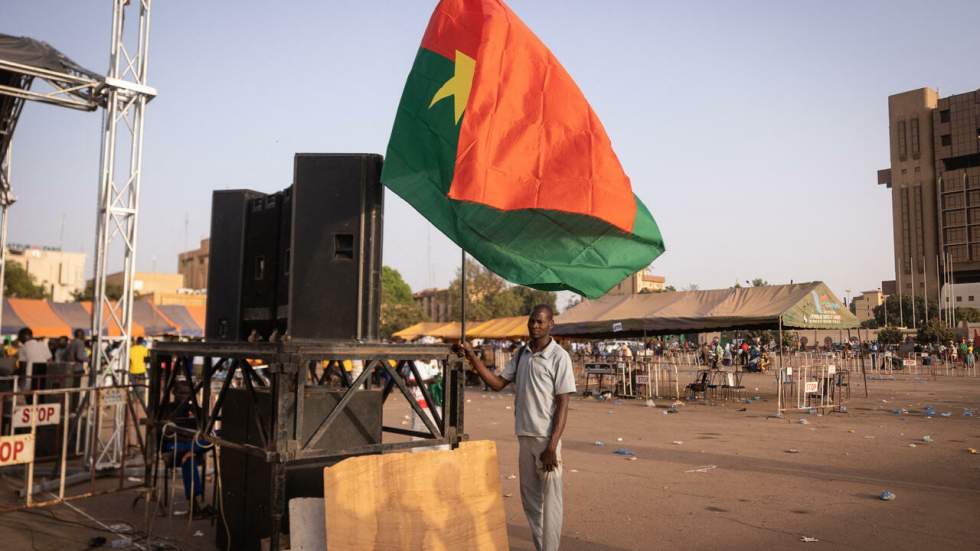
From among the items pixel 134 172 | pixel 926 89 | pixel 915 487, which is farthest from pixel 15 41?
pixel 926 89

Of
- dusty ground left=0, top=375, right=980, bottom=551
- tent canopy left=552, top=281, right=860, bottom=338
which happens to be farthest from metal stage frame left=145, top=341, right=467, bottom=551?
tent canopy left=552, top=281, right=860, bottom=338

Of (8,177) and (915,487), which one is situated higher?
(8,177)

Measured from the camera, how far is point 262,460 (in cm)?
577

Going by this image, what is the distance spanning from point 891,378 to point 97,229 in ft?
104

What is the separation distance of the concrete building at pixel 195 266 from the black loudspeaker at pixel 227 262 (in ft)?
474

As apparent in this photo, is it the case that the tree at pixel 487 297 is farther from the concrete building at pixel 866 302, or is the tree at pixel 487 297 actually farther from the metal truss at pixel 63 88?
the concrete building at pixel 866 302

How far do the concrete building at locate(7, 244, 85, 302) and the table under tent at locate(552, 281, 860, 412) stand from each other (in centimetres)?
12354

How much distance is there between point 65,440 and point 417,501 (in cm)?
534

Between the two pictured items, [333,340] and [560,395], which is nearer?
[560,395]

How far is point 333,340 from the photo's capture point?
5.67 metres

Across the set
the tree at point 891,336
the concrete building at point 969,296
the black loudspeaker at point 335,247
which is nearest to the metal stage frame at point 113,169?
the black loudspeaker at point 335,247

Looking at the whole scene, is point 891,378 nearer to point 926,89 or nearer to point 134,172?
point 134,172

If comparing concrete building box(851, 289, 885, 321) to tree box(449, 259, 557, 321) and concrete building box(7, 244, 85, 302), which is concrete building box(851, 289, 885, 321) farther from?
concrete building box(7, 244, 85, 302)

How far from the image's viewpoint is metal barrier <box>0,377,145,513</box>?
7667 millimetres
